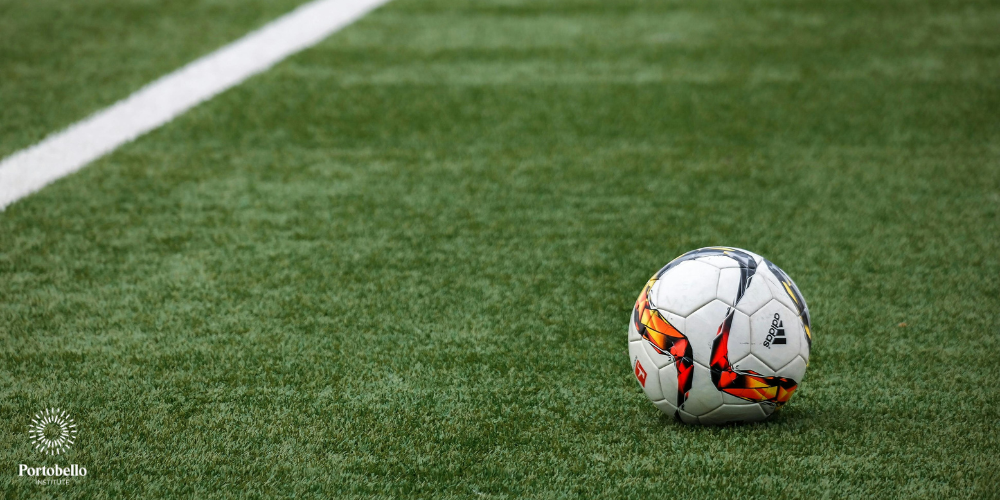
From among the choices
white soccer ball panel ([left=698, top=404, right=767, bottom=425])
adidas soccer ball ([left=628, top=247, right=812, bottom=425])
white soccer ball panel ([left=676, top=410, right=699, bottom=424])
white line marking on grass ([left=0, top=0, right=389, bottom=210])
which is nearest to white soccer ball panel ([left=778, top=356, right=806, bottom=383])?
adidas soccer ball ([left=628, top=247, right=812, bottom=425])

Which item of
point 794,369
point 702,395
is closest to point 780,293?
point 794,369

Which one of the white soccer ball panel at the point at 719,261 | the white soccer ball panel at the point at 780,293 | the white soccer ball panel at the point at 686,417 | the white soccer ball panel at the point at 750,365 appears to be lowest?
the white soccer ball panel at the point at 686,417

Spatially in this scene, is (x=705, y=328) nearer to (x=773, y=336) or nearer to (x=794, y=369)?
(x=773, y=336)

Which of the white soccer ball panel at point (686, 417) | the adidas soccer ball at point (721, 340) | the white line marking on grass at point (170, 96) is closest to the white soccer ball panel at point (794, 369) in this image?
the adidas soccer ball at point (721, 340)

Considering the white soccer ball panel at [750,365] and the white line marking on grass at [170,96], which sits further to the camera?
the white line marking on grass at [170,96]

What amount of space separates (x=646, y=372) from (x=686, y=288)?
0.92ft

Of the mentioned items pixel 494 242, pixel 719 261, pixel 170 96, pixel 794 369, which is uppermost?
pixel 170 96

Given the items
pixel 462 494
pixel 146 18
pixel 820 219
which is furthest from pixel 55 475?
pixel 146 18

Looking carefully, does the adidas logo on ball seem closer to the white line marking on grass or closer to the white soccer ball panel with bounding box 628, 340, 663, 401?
the white soccer ball panel with bounding box 628, 340, 663, 401

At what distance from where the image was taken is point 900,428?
2490 millimetres

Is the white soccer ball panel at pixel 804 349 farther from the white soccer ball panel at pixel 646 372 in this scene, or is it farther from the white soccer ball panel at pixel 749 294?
the white soccer ball panel at pixel 646 372

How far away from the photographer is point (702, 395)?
2.34 meters

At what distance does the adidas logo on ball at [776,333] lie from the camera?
2.29m

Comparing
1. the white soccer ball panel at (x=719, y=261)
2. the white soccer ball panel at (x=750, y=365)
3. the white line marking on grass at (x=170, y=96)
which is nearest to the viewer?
the white soccer ball panel at (x=750, y=365)
